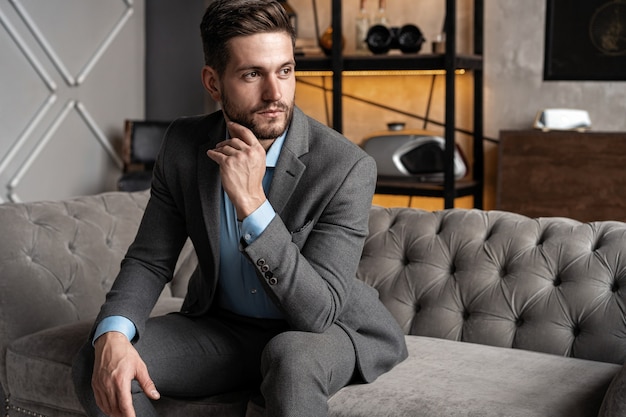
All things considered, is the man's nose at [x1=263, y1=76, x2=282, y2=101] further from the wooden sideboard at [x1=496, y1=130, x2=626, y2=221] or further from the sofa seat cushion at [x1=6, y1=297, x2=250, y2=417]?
the wooden sideboard at [x1=496, y1=130, x2=626, y2=221]

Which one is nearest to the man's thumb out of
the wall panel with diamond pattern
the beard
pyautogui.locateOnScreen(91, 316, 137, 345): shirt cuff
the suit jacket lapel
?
pyautogui.locateOnScreen(91, 316, 137, 345): shirt cuff

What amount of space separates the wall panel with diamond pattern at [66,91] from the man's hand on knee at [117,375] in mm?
3481

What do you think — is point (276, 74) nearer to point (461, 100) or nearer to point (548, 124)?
point (548, 124)

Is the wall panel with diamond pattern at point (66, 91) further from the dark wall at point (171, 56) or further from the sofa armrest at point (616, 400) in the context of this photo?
the sofa armrest at point (616, 400)

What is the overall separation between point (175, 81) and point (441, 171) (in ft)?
7.32

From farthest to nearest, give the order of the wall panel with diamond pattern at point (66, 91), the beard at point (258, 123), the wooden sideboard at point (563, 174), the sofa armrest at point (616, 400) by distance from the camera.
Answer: the wall panel with diamond pattern at point (66, 91), the wooden sideboard at point (563, 174), the beard at point (258, 123), the sofa armrest at point (616, 400)

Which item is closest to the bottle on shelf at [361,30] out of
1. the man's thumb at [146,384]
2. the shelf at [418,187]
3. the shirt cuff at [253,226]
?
the shelf at [418,187]

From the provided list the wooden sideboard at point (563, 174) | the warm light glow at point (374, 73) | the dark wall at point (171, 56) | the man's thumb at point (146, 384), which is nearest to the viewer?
the man's thumb at point (146, 384)

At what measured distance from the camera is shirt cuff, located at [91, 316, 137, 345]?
175cm

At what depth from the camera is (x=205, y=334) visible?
1.89m

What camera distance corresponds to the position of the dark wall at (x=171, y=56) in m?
5.86

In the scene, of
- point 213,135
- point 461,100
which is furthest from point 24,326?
point 461,100

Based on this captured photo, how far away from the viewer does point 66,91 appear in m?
5.30

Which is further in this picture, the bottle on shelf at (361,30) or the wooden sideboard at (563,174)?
the bottle on shelf at (361,30)
